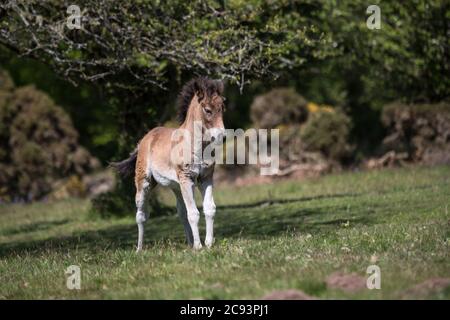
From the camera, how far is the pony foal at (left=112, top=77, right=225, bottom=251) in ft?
44.9

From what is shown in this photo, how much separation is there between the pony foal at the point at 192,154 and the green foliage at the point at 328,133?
16253mm

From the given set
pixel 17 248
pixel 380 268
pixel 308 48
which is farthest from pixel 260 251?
pixel 308 48

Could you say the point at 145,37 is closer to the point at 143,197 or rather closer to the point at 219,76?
the point at 219,76

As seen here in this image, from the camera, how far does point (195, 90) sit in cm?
1416

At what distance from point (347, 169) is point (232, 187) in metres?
4.27

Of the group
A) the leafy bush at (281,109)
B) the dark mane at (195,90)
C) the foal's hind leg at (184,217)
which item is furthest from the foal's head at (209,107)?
the leafy bush at (281,109)

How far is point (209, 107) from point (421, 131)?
17.8 metres

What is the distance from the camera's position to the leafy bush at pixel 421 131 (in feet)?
96.9

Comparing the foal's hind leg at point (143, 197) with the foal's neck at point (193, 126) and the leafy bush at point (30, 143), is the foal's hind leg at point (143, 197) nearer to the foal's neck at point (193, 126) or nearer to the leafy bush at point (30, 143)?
the foal's neck at point (193, 126)

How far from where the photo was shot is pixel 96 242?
17.0m

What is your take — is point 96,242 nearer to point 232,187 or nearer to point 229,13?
point 229,13

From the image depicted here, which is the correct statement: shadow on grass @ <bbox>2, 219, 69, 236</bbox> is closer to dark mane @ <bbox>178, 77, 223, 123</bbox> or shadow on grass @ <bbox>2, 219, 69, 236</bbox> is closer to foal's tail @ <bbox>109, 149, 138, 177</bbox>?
foal's tail @ <bbox>109, 149, 138, 177</bbox>

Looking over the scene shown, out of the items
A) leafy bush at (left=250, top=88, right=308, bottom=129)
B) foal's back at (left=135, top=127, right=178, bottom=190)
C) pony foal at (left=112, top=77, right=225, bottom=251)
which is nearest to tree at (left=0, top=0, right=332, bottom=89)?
foal's back at (left=135, top=127, right=178, bottom=190)
